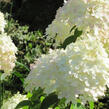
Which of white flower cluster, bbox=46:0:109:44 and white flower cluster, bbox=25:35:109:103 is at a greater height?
white flower cluster, bbox=46:0:109:44

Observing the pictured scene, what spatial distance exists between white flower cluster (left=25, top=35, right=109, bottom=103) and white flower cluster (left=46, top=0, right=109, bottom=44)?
119 millimetres

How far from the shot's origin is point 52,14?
532 centimetres

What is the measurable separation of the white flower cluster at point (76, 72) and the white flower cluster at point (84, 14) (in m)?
0.12

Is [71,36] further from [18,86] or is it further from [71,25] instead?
[18,86]

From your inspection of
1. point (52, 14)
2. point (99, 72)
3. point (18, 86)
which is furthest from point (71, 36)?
point (52, 14)

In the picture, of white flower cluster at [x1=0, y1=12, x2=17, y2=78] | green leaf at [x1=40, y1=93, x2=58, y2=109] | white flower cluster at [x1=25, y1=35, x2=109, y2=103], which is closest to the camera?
white flower cluster at [x1=25, y1=35, x2=109, y2=103]

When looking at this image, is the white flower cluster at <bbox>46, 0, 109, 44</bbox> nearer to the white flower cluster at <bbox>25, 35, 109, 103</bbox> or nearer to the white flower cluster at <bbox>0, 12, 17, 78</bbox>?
the white flower cluster at <bbox>25, 35, 109, 103</bbox>

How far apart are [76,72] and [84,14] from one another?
0.40m

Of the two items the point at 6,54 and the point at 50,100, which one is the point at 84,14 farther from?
the point at 6,54

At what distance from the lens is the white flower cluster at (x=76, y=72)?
150cm

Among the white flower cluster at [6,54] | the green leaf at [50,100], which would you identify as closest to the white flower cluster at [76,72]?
the green leaf at [50,100]

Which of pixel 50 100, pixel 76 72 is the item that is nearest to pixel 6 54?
pixel 50 100

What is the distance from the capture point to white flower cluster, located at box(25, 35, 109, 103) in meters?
1.50

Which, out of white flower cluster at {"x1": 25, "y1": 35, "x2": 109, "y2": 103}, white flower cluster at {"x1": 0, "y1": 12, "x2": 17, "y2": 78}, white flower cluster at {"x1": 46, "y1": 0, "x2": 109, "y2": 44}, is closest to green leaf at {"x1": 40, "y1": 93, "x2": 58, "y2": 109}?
white flower cluster at {"x1": 25, "y1": 35, "x2": 109, "y2": 103}
